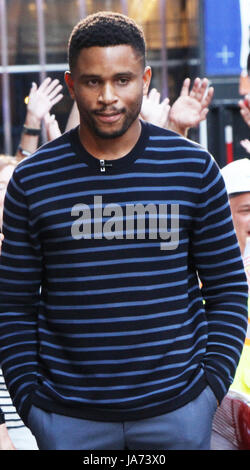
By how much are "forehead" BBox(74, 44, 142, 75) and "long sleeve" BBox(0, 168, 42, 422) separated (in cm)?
38

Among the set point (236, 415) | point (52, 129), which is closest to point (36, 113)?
point (52, 129)

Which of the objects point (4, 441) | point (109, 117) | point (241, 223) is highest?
point (109, 117)

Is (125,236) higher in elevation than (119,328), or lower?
higher

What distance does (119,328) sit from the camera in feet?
7.37

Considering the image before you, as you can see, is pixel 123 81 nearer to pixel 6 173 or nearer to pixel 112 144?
pixel 112 144

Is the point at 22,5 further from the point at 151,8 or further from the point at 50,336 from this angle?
the point at 50,336

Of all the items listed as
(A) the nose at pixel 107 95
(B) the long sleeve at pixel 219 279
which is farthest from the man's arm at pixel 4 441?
(A) the nose at pixel 107 95

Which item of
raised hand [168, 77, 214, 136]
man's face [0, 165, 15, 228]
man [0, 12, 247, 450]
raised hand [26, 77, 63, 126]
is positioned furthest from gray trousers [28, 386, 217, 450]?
raised hand [26, 77, 63, 126]

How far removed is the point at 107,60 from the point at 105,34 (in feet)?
0.26

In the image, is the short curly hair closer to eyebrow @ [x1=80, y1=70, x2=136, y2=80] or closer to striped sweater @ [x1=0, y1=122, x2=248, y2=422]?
eyebrow @ [x1=80, y1=70, x2=136, y2=80]

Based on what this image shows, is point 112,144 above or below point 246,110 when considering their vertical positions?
above

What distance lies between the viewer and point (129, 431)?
7.43ft
